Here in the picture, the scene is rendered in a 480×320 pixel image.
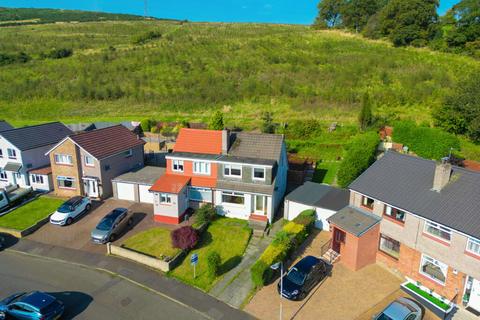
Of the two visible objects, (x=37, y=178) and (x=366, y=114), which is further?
A: (x=366, y=114)

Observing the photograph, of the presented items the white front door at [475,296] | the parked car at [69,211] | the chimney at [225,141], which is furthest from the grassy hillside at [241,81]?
the parked car at [69,211]

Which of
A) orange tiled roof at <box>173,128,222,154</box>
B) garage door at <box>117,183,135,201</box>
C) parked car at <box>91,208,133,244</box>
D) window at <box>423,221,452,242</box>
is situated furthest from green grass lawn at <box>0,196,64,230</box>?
window at <box>423,221,452,242</box>

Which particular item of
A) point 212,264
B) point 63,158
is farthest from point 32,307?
point 63,158

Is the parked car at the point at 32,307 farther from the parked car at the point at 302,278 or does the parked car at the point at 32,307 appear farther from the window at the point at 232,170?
the window at the point at 232,170

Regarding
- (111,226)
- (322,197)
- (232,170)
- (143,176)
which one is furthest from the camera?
(143,176)

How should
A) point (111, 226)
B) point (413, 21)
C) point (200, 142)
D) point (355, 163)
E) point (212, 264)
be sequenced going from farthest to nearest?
point (413, 21) < point (355, 163) < point (200, 142) < point (111, 226) < point (212, 264)

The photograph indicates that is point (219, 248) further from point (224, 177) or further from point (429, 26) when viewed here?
point (429, 26)

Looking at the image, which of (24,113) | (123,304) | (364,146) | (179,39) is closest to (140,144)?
(123,304)
